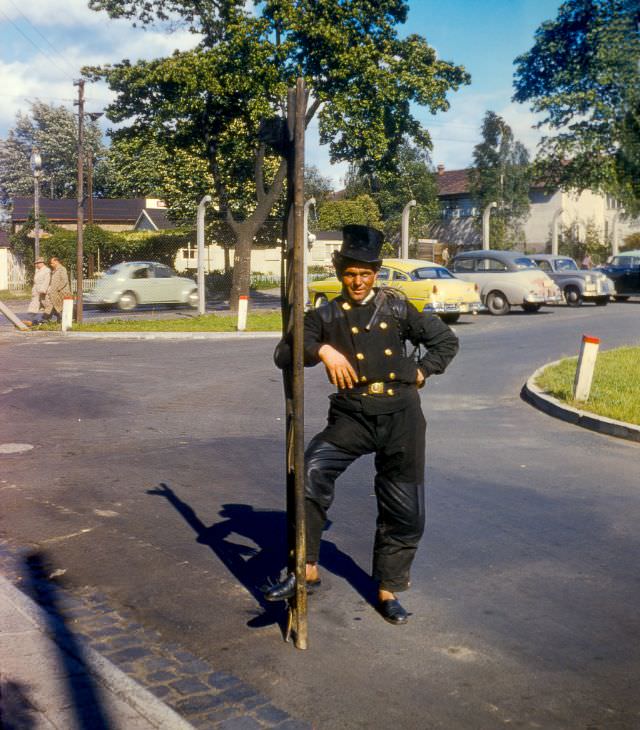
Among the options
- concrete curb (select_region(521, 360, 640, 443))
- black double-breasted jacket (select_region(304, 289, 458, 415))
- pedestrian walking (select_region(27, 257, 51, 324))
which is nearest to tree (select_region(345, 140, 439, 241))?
pedestrian walking (select_region(27, 257, 51, 324))

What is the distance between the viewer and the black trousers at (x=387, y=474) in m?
4.58

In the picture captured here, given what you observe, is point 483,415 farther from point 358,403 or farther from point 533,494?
point 358,403

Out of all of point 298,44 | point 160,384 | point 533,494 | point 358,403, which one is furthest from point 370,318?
point 298,44

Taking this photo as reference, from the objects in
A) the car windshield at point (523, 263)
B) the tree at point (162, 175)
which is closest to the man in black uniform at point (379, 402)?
the car windshield at point (523, 263)

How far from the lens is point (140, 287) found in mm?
30859

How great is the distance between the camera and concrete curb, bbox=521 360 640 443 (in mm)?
9805

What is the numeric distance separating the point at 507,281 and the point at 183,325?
29.7 ft

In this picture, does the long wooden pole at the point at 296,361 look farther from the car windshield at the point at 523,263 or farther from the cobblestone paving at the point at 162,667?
the car windshield at the point at 523,263

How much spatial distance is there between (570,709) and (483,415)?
7.76 m

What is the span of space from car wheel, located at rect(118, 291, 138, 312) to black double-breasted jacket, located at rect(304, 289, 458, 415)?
1054 inches

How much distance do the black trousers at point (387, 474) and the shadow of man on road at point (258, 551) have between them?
35cm

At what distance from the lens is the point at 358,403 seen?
456 centimetres

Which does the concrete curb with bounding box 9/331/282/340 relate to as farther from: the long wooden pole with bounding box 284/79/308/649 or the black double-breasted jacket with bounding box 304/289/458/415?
the long wooden pole with bounding box 284/79/308/649

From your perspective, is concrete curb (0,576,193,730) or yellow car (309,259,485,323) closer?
concrete curb (0,576,193,730)
